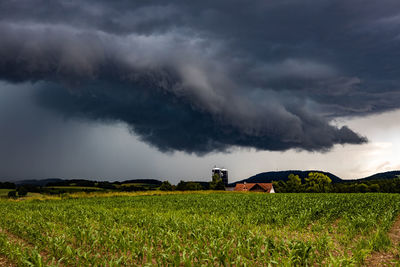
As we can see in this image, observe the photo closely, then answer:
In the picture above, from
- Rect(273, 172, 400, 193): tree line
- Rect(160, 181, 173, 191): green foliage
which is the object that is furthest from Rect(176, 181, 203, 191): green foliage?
Rect(273, 172, 400, 193): tree line

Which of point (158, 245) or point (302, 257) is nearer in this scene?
point (302, 257)

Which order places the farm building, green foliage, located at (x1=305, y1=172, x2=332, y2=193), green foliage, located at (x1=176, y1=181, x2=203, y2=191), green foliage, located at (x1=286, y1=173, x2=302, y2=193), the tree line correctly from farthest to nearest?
1. the farm building
2. green foliage, located at (x1=305, y1=172, x2=332, y2=193)
3. green foliage, located at (x1=286, y1=173, x2=302, y2=193)
4. the tree line
5. green foliage, located at (x1=176, y1=181, x2=203, y2=191)

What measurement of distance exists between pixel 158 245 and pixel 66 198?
142 ft

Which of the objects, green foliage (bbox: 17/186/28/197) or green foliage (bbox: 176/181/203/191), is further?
green foliage (bbox: 176/181/203/191)

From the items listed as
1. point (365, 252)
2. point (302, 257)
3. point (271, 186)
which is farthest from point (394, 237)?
point (271, 186)

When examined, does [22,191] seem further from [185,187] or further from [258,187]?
[258,187]

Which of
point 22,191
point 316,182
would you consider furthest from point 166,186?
point 316,182

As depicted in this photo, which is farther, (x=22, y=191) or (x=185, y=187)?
(x=185, y=187)

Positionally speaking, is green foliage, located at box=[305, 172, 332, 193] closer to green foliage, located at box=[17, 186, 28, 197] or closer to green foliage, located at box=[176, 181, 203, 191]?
green foliage, located at box=[176, 181, 203, 191]

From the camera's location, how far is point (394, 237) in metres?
14.9

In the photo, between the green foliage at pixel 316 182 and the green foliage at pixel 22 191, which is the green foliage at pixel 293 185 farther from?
the green foliage at pixel 22 191

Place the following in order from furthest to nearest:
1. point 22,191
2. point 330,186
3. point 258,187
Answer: point 258,187 → point 330,186 → point 22,191

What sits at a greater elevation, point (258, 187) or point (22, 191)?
point (22, 191)

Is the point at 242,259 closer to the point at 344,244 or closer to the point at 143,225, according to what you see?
the point at 344,244
